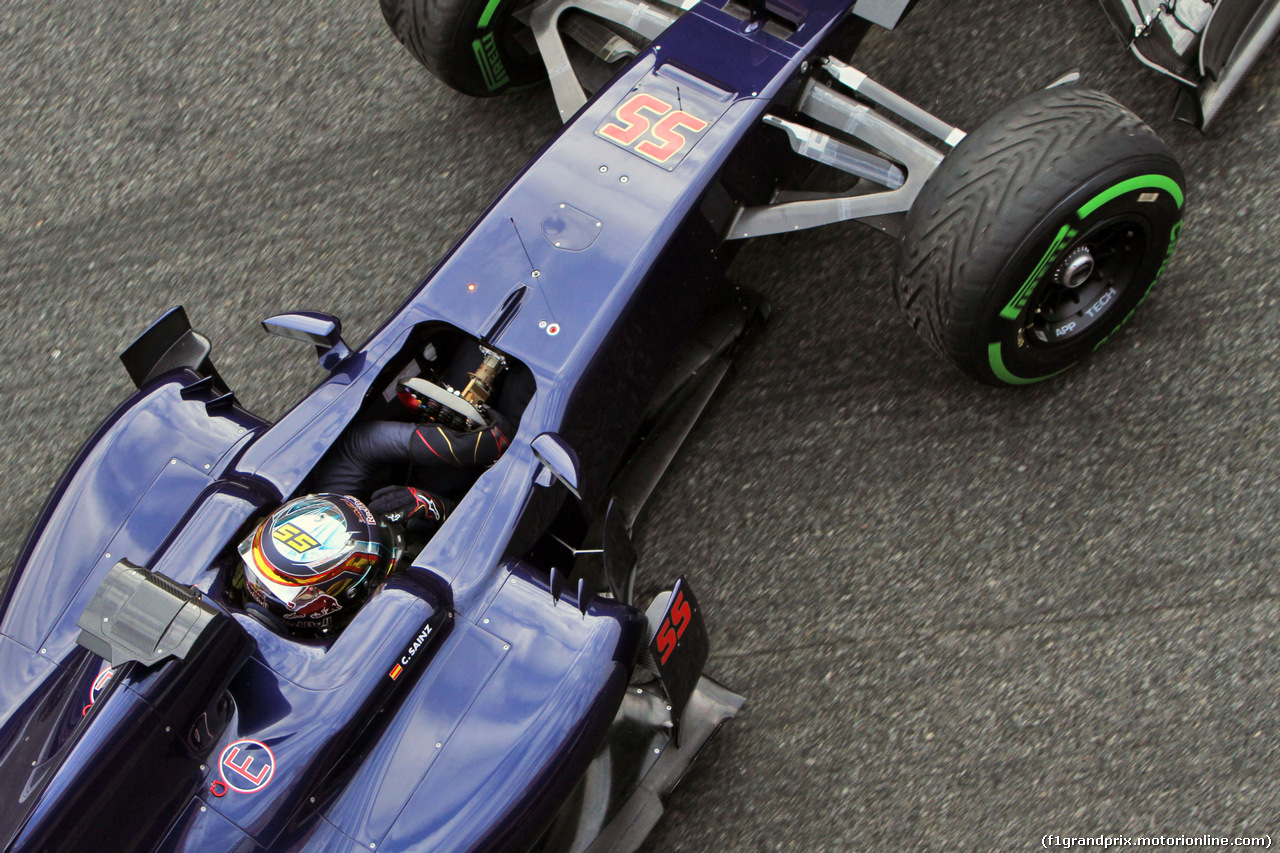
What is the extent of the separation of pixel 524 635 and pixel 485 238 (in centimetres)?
132

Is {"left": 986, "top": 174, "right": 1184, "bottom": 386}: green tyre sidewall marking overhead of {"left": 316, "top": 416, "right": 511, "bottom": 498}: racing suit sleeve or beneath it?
overhead

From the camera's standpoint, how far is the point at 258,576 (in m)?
3.02

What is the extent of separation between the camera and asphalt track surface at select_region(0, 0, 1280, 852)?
3.65 metres

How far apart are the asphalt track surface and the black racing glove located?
1.05 meters

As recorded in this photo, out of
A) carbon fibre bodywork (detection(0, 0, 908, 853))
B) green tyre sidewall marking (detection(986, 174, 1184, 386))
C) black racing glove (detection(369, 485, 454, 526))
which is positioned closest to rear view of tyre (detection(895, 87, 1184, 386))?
green tyre sidewall marking (detection(986, 174, 1184, 386))

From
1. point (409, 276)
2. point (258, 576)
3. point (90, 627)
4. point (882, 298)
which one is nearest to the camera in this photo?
point (90, 627)

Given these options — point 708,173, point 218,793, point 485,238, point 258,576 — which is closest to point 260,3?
point 485,238

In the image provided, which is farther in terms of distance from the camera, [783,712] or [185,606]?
[783,712]

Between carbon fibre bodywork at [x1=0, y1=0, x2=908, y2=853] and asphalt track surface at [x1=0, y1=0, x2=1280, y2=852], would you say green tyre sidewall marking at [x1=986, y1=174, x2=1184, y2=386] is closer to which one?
asphalt track surface at [x1=0, y1=0, x2=1280, y2=852]

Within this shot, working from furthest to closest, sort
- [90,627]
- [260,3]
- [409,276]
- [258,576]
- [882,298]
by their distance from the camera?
[260,3] → [409,276] → [882,298] → [258,576] → [90,627]

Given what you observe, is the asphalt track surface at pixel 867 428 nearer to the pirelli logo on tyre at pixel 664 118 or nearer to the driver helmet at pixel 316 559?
the pirelli logo on tyre at pixel 664 118

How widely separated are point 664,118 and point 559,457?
4.13 feet

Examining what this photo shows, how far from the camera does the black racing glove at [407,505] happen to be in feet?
10.8

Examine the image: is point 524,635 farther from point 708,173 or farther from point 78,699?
point 708,173
